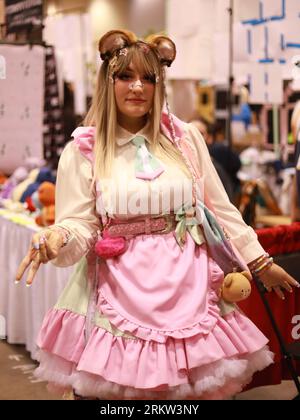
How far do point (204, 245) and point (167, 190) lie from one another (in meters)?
0.17

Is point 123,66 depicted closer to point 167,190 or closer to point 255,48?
point 167,190

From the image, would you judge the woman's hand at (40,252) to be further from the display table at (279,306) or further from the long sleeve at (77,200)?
the display table at (279,306)

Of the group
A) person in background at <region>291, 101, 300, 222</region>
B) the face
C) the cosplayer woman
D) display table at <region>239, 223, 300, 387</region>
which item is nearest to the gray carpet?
display table at <region>239, 223, 300, 387</region>

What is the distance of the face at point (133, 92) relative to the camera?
148 centimetres

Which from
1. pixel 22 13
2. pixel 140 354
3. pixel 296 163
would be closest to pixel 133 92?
pixel 140 354

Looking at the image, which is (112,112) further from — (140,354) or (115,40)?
(140,354)

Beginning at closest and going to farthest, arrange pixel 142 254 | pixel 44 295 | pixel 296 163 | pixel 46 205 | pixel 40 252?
pixel 40 252
pixel 142 254
pixel 296 163
pixel 44 295
pixel 46 205

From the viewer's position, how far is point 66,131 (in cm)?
386

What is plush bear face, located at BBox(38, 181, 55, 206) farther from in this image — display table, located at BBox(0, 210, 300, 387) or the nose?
the nose

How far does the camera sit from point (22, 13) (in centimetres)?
278

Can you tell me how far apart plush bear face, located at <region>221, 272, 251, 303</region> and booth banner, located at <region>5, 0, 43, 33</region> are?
1.51 metres

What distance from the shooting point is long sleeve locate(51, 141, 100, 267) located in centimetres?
146

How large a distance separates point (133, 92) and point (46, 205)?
1.38 meters

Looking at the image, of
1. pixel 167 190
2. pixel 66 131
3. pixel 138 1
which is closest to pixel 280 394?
pixel 167 190
